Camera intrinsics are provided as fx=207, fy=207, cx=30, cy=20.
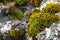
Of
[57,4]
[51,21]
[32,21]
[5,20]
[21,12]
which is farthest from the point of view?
[21,12]

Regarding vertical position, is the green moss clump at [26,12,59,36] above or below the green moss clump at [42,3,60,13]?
below

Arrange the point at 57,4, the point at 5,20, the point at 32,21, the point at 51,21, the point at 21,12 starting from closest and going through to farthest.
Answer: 1. the point at 51,21
2. the point at 32,21
3. the point at 57,4
4. the point at 5,20
5. the point at 21,12

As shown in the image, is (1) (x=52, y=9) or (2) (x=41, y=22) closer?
(2) (x=41, y=22)

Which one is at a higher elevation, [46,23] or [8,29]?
[46,23]

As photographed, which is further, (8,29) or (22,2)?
(22,2)

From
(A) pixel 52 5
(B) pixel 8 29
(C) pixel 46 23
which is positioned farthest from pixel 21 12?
(C) pixel 46 23

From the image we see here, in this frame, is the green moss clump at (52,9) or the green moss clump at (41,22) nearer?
the green moss clump at (41,22)

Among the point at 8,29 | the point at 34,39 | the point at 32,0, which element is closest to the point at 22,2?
the point at 32,0

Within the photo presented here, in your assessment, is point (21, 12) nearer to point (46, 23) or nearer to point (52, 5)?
point (52, 5)

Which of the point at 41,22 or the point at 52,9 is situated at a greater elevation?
the point at 52,9

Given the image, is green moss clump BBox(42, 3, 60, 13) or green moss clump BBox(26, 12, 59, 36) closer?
green moss clump BBox(26, 12, 59, 36)

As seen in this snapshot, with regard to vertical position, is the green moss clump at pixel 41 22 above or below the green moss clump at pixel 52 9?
below
